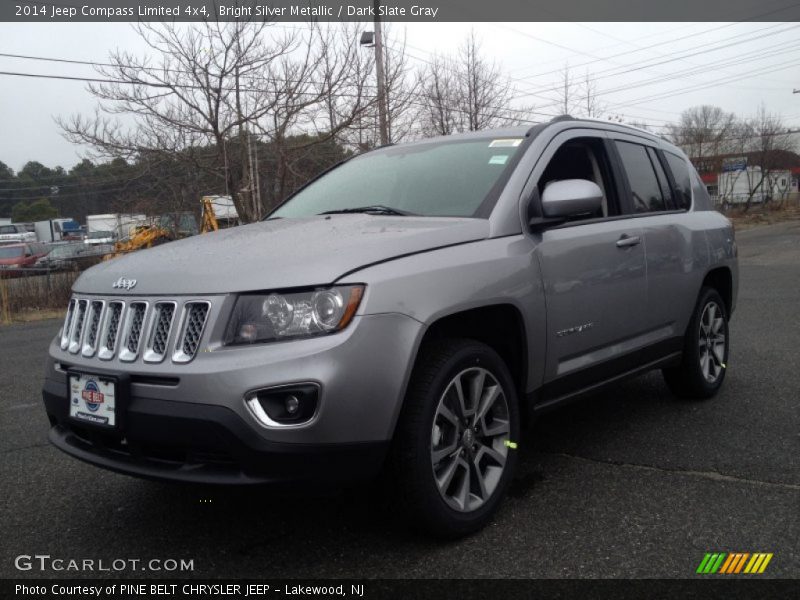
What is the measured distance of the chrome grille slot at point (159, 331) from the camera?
9.07 ft

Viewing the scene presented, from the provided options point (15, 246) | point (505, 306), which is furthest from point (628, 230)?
point (15, 246)

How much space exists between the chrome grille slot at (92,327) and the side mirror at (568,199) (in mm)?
2030

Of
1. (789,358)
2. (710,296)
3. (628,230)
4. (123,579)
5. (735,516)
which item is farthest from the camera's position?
(789,358)

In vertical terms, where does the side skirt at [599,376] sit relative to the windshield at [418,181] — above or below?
below

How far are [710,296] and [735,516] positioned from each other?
2.24 meters

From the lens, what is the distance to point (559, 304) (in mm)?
3598

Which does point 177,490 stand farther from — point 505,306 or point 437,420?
point 505,306

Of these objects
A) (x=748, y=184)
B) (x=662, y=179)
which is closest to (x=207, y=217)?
(x=662, y=179)

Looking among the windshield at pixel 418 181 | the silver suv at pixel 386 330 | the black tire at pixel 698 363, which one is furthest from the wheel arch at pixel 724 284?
the windshield at pixel 418 181

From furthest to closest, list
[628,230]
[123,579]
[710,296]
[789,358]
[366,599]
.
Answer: [789,358] < [710,296] < [628,230] < [123,579] < [366,599]

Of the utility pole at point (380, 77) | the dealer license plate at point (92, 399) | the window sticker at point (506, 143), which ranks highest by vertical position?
the utility pole at point (380, 77)

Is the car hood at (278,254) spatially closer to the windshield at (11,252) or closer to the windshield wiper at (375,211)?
the windshield wiper at (375,211)

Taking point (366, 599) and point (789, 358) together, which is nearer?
point (366, 599)

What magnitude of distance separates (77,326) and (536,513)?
7.06 ft
